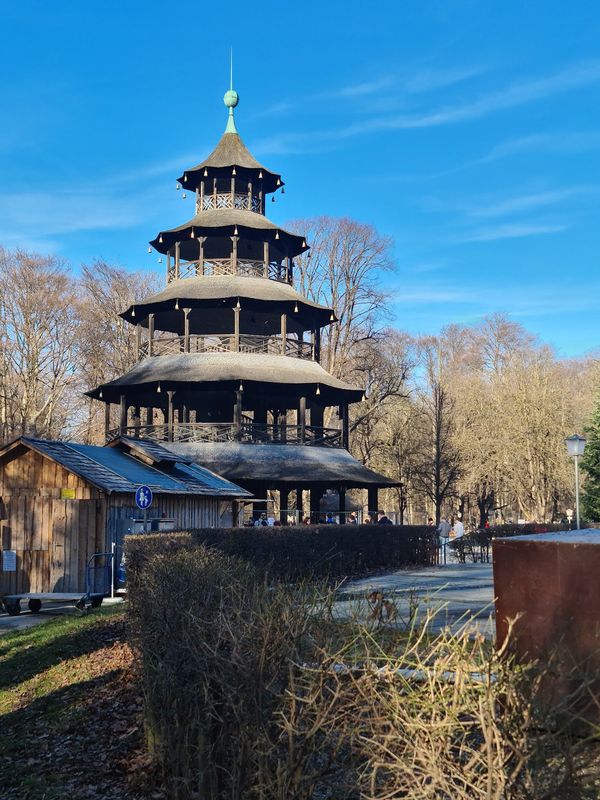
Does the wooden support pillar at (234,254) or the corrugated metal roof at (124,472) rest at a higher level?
the wooden support pillar at (234,254)

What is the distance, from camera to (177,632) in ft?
21.8

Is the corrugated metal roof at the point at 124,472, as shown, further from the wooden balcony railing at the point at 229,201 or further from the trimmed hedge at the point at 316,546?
the wooden balcony railing at the point at 229,201

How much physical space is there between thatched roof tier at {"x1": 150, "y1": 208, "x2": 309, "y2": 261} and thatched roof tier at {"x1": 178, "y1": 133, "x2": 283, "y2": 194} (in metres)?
2.26

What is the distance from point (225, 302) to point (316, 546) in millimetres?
18420

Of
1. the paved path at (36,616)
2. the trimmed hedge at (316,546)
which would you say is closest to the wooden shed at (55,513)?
the paved path at (36,616)

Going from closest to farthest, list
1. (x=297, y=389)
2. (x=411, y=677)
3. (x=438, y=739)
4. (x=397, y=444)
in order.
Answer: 1. (x=438, y=739)
2. (x=411, y=677)
3. (x=297, y=389)
4. (x=397, y=444)

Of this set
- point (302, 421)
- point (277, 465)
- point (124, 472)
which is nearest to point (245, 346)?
point (302, 421)

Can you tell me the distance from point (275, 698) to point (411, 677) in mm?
1375

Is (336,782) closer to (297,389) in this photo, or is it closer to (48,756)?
(48,756)

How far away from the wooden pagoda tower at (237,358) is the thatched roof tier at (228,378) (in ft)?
0.18

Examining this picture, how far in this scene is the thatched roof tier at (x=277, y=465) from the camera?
34.4 metres

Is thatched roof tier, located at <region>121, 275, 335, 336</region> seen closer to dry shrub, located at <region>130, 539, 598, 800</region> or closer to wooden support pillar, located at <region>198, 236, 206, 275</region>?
wooden support pillar, located at <region>198, 236, 206, 275</region>

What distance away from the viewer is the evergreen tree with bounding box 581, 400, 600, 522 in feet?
128

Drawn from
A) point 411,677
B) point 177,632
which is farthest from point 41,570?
point 411,677
